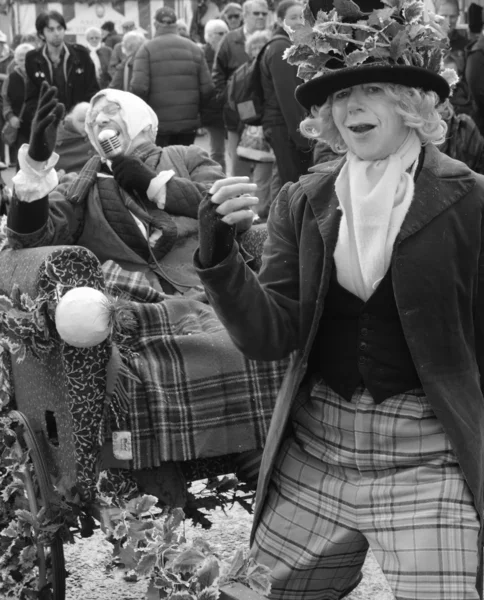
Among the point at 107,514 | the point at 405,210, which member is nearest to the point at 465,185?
the point at 405,210

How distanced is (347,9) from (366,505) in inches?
40.0

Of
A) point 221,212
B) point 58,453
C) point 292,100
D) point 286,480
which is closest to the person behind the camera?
point 221,212

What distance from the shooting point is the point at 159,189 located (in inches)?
164

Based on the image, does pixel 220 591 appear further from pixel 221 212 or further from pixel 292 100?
pixel 292 100

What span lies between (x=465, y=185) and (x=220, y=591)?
3.28 feet

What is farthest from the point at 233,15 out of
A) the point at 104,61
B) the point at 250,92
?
the point at 250,92

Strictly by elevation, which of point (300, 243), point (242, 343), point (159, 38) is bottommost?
point (242, 343)

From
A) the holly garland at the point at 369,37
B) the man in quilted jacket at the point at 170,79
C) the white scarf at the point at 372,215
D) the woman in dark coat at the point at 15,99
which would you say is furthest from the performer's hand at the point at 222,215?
the woman in dark coat at the point at 15,99

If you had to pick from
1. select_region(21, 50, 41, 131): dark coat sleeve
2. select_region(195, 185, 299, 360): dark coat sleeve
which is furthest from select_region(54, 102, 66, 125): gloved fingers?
select_region(21, 50, 41, 131): dark coat sleeve

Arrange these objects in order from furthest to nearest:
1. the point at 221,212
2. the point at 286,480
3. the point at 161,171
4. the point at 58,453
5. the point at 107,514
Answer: the point at 161,171 < the point at 58,453 < the point at 107,514 < the point at 286,480 < the point at 221,212

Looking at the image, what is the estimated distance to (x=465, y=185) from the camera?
8.11 feet

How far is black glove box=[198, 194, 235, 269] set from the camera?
7.56 feet

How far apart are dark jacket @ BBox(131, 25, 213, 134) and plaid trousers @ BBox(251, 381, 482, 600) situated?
6.83m

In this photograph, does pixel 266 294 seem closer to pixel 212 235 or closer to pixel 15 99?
pixel 212 235
